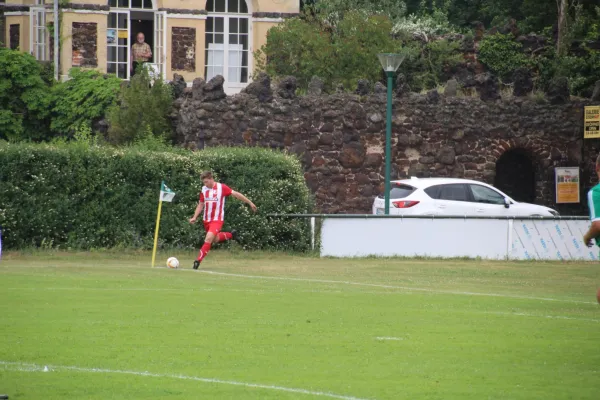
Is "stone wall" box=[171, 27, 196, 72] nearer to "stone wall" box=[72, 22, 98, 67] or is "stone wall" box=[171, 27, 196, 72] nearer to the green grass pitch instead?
"stone wall" box=[72, 22, 98, 67]

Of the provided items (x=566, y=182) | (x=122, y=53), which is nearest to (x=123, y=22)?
(x=122, y=53)

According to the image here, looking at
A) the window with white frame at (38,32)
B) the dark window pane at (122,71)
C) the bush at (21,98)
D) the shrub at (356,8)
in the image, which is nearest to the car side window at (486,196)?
the shrub at (356,8)

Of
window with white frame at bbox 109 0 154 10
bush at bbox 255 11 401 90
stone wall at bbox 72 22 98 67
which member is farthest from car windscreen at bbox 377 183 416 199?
window with white frame at bbox 109 0 154 10

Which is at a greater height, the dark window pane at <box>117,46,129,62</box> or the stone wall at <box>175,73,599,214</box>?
the dark window pane at <box>117,46,129,62</box>

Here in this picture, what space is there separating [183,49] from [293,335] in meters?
27.5

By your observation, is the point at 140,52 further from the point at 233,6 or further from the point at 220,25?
the point at 233,6

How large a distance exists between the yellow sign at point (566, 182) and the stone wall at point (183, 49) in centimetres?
1230

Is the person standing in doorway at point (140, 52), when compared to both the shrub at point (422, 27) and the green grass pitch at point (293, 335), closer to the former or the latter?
the shrub at point (422, 27)

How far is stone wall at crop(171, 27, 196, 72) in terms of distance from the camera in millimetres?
39531

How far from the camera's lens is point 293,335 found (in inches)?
513

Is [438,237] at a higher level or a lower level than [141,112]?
lower

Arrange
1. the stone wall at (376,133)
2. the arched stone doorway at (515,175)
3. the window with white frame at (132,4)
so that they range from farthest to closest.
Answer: the window with white frame at (132,4) < the arched stone doorway at (515,175) < the stone wall at (376,133)

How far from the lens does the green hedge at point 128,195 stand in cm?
2598

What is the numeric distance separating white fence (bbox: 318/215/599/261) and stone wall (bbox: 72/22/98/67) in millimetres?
14517
